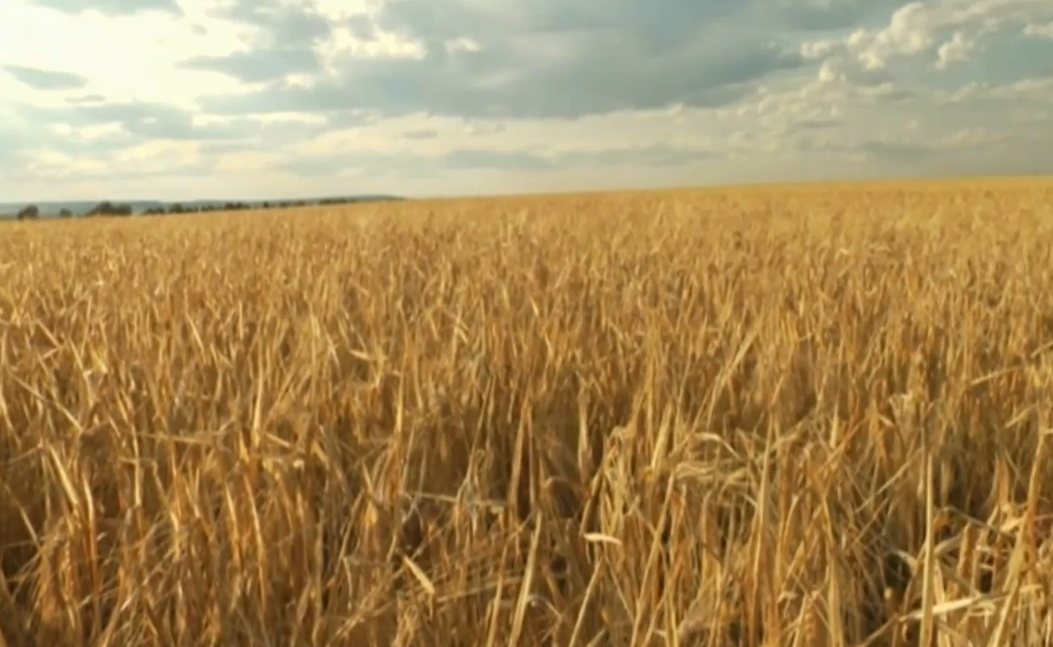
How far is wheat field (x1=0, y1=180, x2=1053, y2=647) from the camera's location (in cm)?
98

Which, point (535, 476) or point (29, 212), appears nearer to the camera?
point (535, 476)

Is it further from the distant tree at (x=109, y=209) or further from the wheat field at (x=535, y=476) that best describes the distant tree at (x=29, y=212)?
the wheat field at (x=535, y=476)

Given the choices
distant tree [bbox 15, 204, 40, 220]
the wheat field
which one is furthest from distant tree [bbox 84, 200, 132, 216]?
the wheat field

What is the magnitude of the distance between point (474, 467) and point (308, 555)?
0.25m

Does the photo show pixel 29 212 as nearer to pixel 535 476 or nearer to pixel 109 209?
pixel 109 209

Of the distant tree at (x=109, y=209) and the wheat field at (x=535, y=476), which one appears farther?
the distant tree at (x=109, y=209)

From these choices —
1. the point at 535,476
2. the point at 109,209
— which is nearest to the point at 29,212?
the point at 109,209

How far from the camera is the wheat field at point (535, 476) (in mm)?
976

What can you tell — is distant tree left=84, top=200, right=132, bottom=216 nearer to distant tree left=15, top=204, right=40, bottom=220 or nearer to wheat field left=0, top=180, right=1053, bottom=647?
distant tree left=15, top=204, right=40, bottom=220

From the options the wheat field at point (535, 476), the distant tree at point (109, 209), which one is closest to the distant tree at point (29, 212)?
the distant tree at point (109, 209)

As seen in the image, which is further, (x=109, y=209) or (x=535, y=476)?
(x=109, y=209)

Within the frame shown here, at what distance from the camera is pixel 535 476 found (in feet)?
4.32

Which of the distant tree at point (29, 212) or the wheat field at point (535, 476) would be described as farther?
the distant tree at point (29, 212)

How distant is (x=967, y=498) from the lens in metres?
1.40
